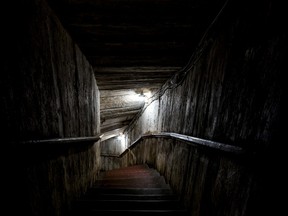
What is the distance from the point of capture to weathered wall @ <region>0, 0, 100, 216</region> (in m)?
1.49

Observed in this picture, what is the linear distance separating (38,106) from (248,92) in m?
1.97

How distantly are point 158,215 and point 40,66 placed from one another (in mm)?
2540

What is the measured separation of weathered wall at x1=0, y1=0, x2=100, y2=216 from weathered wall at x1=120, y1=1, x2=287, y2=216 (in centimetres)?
178

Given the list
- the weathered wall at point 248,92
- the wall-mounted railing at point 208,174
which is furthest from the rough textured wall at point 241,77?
the wall-mounted railing at point 208,174

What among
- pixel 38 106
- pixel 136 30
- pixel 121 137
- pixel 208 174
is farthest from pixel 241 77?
pixel 121 137

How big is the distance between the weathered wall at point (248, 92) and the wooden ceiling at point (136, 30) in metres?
0.34

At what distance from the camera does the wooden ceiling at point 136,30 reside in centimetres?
233

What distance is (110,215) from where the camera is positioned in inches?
116

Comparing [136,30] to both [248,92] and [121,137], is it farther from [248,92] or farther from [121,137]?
[121,137]

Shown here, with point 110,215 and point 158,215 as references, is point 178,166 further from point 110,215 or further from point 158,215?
point 110,215

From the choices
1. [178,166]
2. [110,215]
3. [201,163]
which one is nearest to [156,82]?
[178,166]

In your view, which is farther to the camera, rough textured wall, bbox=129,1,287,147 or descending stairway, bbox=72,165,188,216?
descending stairway, bbox=72,165,188,216

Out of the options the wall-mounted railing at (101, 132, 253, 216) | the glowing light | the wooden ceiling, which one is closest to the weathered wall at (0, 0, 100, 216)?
the wooden ceiling

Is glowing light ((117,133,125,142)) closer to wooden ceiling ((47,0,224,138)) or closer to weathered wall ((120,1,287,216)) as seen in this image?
wooden ceiling ((47,0,224,138))
